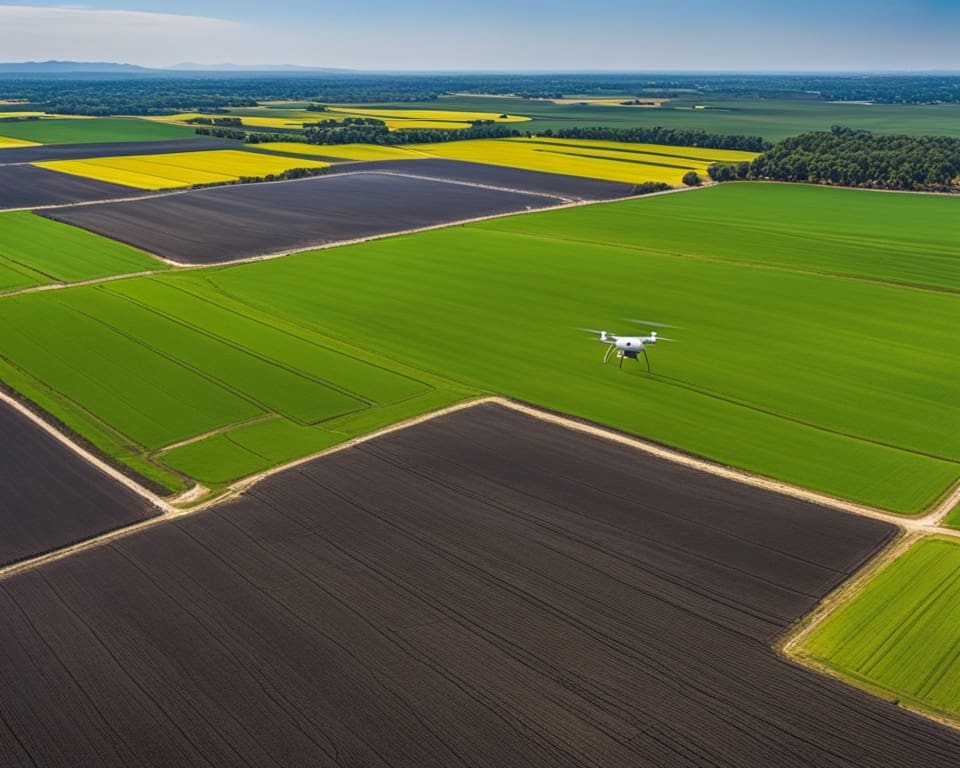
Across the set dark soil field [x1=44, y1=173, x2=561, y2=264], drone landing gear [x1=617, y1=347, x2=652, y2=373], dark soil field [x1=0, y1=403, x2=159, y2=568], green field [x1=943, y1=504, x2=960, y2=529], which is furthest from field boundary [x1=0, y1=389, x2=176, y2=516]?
dark soil field [x1=44, y1=173, x2=561, y2=264]

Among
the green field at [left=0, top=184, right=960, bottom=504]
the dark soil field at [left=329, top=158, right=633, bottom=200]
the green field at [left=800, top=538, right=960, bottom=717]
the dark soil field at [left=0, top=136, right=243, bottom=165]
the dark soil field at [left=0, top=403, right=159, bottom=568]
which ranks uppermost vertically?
the dark soil field at [left=0, top=136, right=243, bottom=165]

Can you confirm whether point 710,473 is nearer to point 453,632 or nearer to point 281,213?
point 453,632

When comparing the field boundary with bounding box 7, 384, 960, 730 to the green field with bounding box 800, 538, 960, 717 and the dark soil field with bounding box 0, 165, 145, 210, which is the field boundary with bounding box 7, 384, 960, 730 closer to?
the green field with bounding box 800, 538, 960, 717

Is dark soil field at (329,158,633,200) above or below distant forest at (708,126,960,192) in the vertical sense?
below

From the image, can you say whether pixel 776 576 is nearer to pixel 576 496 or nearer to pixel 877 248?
pixel 576 496

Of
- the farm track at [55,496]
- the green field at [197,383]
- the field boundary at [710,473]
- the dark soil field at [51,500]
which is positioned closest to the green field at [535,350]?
the green field at [197,383]

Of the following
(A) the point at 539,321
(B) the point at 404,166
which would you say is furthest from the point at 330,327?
(B) the point at 404,166

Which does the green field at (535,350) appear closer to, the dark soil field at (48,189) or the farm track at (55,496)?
the farm track at (55,496)
